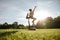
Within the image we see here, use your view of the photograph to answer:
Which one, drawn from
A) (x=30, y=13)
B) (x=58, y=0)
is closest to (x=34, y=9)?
(x=30, y=13)

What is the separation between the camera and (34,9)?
582cm

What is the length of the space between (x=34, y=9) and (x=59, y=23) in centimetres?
311

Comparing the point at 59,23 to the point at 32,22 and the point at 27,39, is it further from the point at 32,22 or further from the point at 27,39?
the point at 27,39

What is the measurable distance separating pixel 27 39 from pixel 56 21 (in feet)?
16.2

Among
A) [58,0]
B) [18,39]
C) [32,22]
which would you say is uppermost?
[58,0]

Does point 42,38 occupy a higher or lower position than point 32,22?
lower

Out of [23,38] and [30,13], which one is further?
[30,13]

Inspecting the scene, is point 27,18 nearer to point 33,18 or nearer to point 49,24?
point 33,18

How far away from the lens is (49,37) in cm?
388

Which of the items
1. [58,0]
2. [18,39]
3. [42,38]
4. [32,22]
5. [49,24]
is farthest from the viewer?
[49,24]

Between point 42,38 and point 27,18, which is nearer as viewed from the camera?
point 42,38

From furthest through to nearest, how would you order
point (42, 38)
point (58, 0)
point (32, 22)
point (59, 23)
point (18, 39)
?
1. point (59, 23)
2. point (58, 0)
3. point (32, 22)
4. point (18, 39)
5. point (42, 38)

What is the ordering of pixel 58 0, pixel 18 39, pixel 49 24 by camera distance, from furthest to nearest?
1. pixel 49 24
2. pixel 58 0
3. pixel 18 39

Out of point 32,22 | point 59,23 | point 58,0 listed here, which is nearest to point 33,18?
point 32,22
